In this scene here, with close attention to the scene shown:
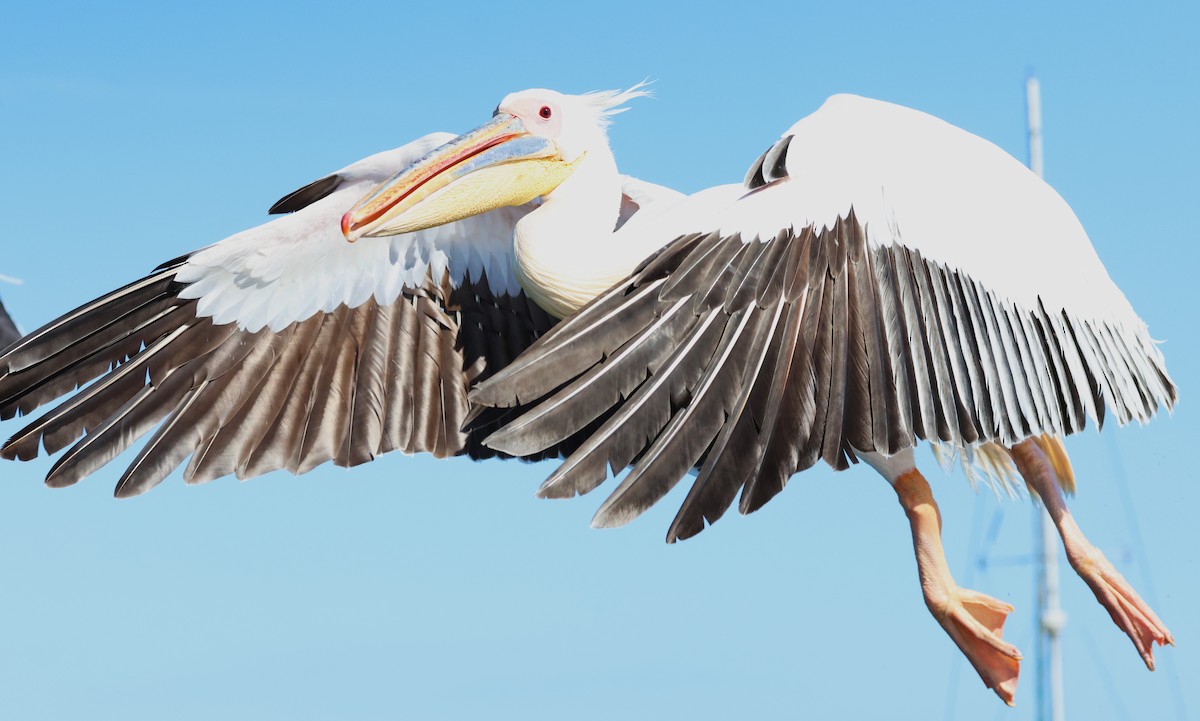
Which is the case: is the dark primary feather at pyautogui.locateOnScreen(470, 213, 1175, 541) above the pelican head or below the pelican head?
below

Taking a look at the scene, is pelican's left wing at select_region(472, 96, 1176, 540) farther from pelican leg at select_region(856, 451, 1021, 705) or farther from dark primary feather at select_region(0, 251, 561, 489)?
dark primary feather at select_region(0, 251, 561, 489)

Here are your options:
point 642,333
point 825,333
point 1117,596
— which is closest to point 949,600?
point 1117,596

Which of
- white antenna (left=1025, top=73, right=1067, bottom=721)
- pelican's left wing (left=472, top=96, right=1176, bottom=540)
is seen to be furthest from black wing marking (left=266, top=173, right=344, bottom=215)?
white antenna (left=1025, top=73, right=1067, bottom=721)

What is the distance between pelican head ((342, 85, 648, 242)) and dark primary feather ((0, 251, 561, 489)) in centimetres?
113

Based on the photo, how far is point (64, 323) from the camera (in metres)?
7.29

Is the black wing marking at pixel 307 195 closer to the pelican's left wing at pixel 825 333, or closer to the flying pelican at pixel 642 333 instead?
the flying pelican at pixel 642 333

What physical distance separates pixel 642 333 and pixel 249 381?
2.85 m

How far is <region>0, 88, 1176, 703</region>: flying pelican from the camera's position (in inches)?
206

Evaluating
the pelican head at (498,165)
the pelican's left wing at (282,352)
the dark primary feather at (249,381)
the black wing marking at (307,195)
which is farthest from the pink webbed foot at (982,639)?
the black wing marking at (307,195)

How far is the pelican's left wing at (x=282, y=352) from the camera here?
722 cm

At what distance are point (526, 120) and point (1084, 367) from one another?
2.63 m

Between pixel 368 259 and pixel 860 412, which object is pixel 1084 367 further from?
pixel 368 259

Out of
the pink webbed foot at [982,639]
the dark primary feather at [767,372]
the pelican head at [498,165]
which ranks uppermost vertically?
the pelican head at [498,165]

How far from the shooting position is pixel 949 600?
661 centimetres
